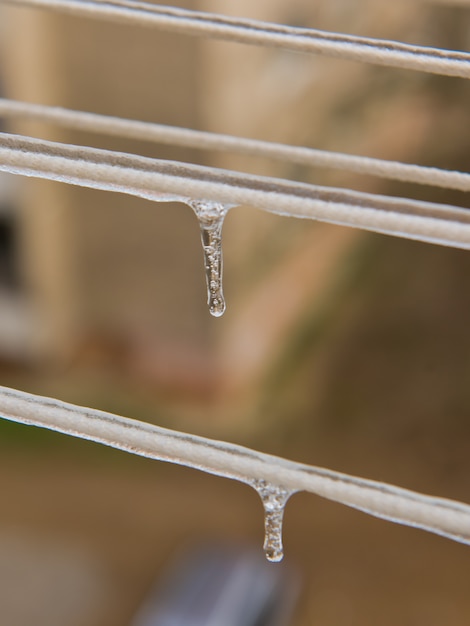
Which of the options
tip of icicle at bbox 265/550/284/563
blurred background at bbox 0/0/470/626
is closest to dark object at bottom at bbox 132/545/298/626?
blurred background at bbox 0/0/470/626

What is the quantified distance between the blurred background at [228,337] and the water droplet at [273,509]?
135 cm

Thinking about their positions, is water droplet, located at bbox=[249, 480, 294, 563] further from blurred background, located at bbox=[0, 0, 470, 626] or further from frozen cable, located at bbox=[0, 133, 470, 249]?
blurred background, located at bbox=[0, 0, 470, 626]

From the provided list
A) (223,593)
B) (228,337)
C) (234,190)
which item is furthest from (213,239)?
(228,337)

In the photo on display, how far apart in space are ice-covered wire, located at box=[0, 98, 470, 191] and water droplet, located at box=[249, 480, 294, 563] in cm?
11

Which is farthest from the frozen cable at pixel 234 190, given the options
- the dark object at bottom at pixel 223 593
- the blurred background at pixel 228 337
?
the blurred background at pixel 228 337

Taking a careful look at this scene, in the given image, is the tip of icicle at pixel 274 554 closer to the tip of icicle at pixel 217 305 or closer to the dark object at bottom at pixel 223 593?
the tip of icicle at pixel 217 305

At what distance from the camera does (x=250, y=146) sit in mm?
308

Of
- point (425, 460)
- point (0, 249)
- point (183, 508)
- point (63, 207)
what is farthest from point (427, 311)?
point (0, 249)

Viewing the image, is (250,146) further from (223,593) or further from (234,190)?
Answer: (223,593)

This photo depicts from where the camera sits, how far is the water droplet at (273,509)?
0.25 meters

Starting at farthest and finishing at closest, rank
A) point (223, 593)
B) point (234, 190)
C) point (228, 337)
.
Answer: point (228, 337) < point (223, 593) < point (234, 190)

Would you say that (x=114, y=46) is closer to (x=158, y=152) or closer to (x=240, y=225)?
(x=158, y=152)

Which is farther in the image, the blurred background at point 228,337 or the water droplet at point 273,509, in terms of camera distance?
the blurred background at point 228,337

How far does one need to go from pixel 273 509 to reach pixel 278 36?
0.53 ft
